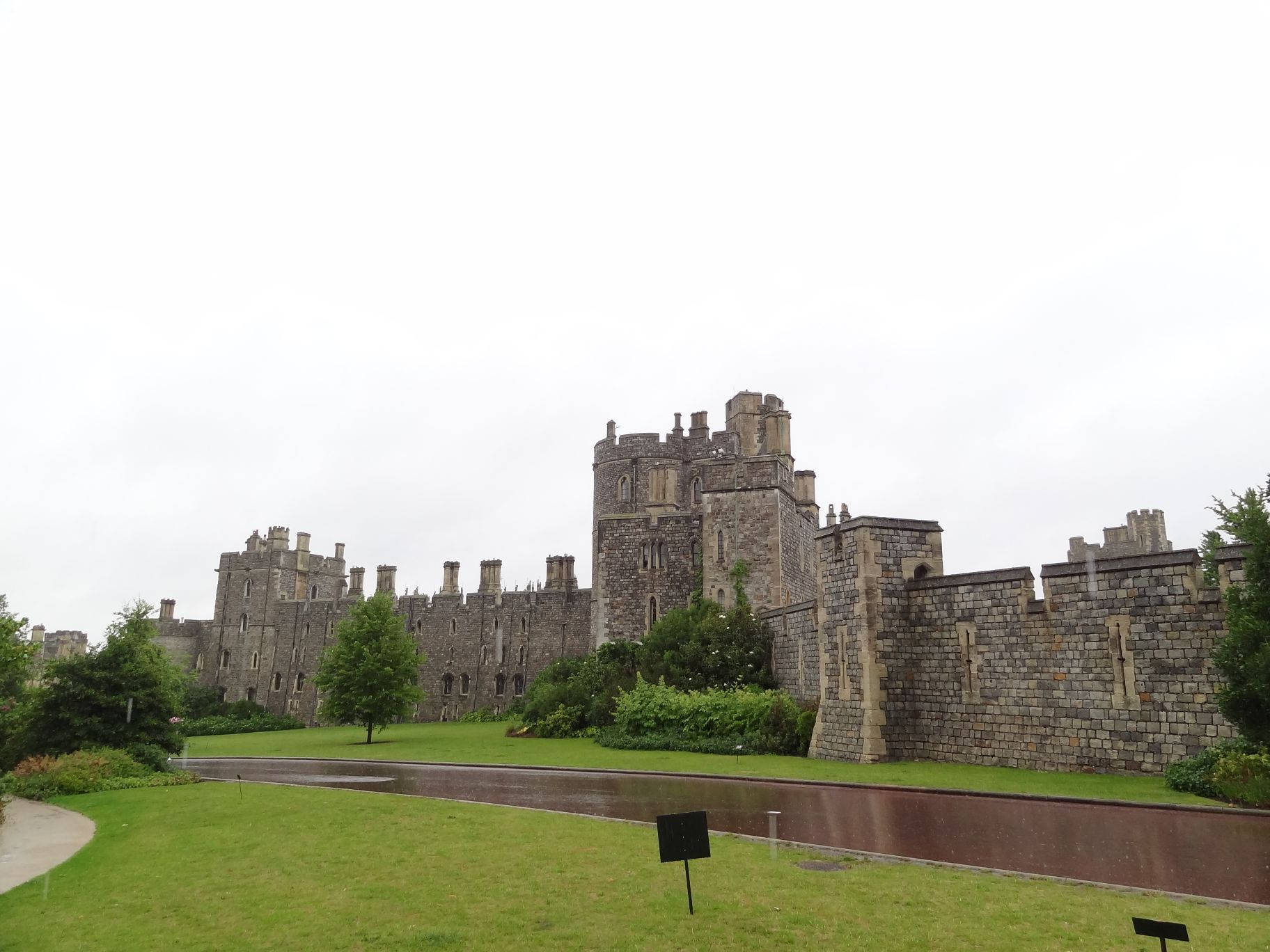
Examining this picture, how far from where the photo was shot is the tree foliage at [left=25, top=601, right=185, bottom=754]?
22.2 metres

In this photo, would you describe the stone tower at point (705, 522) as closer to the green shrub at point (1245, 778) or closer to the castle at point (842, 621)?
the castle at point (842, 621)

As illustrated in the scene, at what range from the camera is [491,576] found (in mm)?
55750

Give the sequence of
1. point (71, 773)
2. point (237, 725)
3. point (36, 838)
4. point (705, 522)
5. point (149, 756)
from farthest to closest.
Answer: point (237, 725), point (705, 522), point (149, 756), point (71, 773), point (36, 838)

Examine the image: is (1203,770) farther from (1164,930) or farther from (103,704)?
(103,704)

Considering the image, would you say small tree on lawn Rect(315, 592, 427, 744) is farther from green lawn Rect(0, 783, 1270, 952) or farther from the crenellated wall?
green lawn Rect(0, 783, 1270, 952)

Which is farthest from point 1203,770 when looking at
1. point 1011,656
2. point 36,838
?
point 36,838

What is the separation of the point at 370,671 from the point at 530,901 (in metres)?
27.8

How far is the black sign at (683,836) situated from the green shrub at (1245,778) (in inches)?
404

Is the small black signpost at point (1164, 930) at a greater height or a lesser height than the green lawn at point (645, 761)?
greater

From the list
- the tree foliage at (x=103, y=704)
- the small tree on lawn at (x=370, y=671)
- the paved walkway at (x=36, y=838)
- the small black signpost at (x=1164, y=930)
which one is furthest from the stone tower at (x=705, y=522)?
the small black signpost at (x=1164, y=930)

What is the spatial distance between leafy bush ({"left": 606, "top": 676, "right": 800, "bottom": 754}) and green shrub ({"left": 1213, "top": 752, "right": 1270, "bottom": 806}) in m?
11.4

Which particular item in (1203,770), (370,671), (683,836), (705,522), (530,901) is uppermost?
(705,522)

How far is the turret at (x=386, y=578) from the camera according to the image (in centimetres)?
5712

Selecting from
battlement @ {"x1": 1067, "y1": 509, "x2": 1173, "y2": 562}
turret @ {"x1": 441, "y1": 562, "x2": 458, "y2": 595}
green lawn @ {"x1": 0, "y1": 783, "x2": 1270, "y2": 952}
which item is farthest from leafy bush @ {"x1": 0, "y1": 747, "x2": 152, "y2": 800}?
battlement @ {"x1": 1067, "y1": 509, "x2": 1173, "y2": 562}
